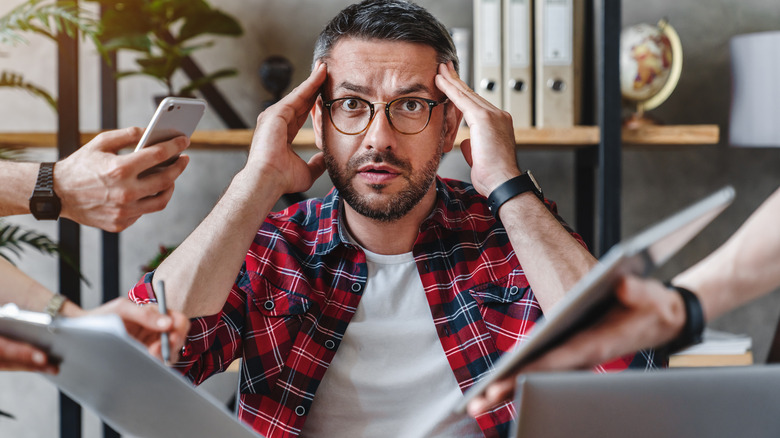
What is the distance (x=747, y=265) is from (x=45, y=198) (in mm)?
1008

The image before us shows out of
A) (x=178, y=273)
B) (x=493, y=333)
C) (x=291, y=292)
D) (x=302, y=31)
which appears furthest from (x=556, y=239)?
(x=302, y=31)

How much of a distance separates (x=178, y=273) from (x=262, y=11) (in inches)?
45.6

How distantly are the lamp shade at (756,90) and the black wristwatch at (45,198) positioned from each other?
5.13 feet

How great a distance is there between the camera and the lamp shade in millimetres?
1587

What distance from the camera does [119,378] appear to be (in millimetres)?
655

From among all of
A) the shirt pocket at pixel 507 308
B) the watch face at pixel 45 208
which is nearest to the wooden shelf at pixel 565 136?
the shirt pocket at pixel 507 308

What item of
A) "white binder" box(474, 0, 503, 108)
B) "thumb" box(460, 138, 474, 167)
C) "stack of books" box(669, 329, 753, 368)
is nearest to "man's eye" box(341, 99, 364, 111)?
"thumb" box(460, 138, 474, 167)

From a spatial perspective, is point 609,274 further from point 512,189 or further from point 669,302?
point 512,189

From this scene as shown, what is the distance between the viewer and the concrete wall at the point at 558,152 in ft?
6.39

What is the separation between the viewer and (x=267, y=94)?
6.45 feet

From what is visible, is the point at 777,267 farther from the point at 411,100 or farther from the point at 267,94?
the point at 267,94

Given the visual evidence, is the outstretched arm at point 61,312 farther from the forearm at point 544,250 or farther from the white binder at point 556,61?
the white binder at point 556,61

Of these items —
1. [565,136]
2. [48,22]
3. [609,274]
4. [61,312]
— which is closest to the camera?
[609,274]

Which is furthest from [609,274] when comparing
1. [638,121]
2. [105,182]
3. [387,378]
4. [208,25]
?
[208,25]
